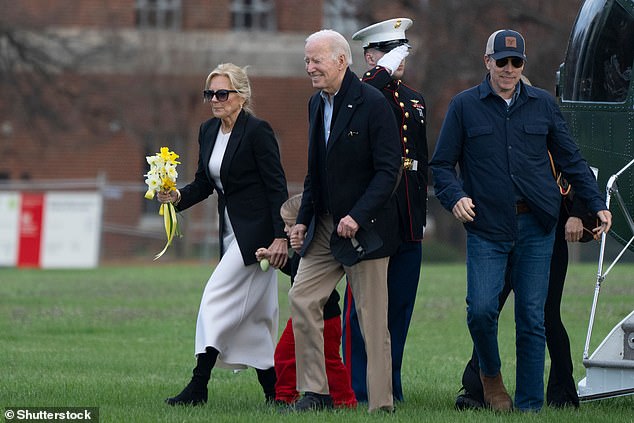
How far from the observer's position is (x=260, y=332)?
344 inches

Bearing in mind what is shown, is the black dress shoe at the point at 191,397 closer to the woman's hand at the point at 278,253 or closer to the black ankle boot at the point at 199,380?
the black ankle boot at the point at 199,380

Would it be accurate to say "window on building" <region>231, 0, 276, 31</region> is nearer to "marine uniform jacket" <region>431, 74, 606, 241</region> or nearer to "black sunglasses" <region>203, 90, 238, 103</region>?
"black sunglasses" <region>203, 90, 238, 103</region>

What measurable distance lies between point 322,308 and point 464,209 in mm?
1040

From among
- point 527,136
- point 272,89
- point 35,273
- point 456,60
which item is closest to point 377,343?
point 527,136

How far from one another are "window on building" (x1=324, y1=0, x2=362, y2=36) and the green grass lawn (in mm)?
11417

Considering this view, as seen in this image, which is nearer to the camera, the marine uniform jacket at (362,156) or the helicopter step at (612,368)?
the marine uniform jacket at (362,156)

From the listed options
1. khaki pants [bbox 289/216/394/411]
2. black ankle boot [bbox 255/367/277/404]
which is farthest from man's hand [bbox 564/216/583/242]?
black ankle boot [bbox 255/367/277/404]

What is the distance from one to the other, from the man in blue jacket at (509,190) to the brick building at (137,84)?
994 inches

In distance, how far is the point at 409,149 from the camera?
28.2ft

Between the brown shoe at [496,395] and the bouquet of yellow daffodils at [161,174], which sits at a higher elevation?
the bouquet of yellow daffodils at [161,174]

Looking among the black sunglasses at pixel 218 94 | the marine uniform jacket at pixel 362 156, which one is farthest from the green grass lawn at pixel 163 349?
the black sunglasses at pixel 218 94

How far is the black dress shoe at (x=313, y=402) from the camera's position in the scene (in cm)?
801

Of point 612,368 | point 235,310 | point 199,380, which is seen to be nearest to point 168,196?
point 235,310

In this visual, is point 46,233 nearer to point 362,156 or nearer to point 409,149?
point 409,149
